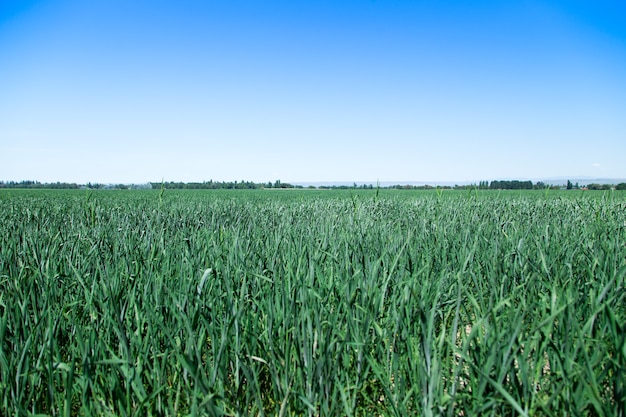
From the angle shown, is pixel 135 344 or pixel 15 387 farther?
pixel 135 344

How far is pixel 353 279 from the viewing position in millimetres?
1637

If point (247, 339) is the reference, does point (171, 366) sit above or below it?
below

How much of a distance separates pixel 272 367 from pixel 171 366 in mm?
471

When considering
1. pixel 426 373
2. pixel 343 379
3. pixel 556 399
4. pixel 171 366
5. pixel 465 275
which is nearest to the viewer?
pixel 556 399

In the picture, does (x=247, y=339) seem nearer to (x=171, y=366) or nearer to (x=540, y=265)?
(x=171, y=366)

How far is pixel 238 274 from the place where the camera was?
1.93m

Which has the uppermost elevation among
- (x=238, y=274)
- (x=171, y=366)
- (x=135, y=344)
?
(x=238, y=274)

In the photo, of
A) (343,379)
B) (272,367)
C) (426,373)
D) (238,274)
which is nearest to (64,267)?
(238,274)

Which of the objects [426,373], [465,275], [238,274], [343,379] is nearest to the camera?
[426,373]

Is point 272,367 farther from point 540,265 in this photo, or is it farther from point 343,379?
point 540,265

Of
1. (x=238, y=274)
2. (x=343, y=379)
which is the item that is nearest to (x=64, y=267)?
(x=238, y=274)

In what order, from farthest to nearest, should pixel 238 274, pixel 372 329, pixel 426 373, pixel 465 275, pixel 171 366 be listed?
pixel 465 275 < pixel 238 274 < pixel 372 329 < pixel 171 366 < pixel 426 373

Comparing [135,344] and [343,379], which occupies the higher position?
[135,344]

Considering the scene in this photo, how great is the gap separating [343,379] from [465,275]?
1.17 m
